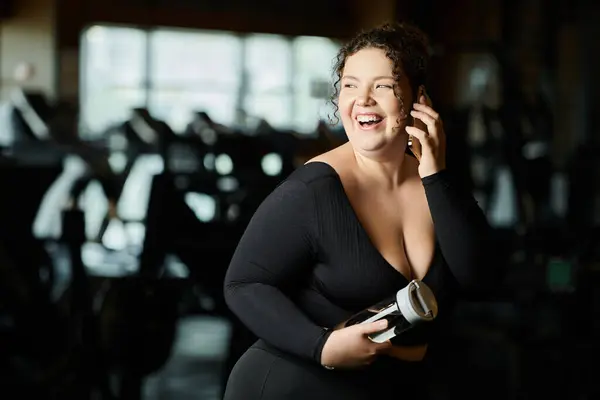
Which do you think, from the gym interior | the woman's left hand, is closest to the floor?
the gym interior

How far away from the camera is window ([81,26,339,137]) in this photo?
6.97ft

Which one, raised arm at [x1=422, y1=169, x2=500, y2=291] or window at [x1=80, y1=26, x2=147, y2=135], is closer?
raised arm at [x1=422, y1=169, x2=500, y2=291]

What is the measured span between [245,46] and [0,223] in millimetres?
753

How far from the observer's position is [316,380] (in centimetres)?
84

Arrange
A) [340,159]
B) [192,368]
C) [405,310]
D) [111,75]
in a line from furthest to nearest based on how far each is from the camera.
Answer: [192,368]
[111,75]
[340,159]
[405,310]

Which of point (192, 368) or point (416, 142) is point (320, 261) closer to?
point (416, 142)

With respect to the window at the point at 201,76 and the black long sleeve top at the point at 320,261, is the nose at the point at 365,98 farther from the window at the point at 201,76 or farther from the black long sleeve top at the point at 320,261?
the window at the point at 201,76

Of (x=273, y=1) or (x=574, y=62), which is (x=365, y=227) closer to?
(x=273, y=1)

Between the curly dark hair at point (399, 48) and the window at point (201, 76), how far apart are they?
1255mm

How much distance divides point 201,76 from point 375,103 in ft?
4.67

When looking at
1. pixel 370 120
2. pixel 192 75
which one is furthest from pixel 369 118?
pixel 192 75

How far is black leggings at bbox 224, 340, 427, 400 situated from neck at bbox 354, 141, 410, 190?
0.17 meters

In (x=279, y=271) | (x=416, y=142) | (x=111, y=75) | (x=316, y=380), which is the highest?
(x=111, y=75)

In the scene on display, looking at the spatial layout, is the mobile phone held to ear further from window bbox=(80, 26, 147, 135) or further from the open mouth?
window bbox=(80, 26, 147, 135)
